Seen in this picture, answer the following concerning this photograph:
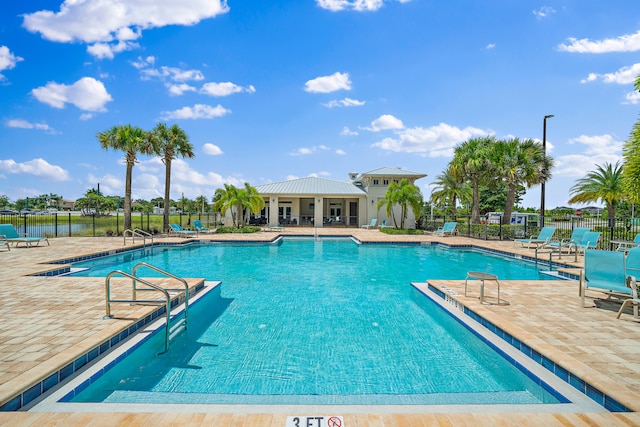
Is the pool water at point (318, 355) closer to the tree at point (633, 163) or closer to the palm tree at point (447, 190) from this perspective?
the tree at point (633, 163)

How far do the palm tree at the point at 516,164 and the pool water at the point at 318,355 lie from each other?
51.3ft

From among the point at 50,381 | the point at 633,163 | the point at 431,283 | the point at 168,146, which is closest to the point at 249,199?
the point at 168,146

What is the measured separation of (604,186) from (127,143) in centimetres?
2839

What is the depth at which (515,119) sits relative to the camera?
20.0 m

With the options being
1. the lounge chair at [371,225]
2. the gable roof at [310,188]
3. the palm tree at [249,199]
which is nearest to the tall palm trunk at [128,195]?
the palm tree at [249,199]

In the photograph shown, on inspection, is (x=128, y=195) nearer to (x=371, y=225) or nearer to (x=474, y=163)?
(x=371, y=225)

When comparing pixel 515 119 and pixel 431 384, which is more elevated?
pixel 515 119

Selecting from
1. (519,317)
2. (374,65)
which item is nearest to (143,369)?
(519,317)

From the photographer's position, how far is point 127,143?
63.1ft

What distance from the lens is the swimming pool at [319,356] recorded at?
3344 millimetres

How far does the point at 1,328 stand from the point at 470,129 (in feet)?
90.2

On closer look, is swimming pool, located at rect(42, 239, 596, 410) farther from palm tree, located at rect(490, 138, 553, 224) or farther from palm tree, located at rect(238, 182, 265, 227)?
palm tree, located at rect(490, 138, 553, 224)

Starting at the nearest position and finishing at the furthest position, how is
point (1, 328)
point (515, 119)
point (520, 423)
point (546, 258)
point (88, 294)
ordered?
1. point (520, 423)
2. point (1, 328)
3. point (88, 294)
4. point (546, 258)
5. point (515, 119)

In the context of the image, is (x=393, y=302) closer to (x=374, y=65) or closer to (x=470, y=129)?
(x=374, y=65)
